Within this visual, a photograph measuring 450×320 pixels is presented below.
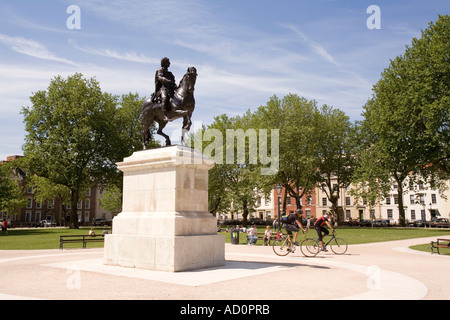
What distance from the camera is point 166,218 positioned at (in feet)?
37.6

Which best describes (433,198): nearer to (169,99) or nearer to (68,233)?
(68,233)

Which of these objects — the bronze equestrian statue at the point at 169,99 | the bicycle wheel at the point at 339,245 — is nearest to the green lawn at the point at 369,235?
the bicycle wheel at the point at 339,245

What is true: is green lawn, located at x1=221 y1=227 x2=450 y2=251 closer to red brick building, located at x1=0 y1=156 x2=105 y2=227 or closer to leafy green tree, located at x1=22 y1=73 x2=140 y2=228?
leafy green tree, located at x1=22 y1=73 x2=140 y2=228

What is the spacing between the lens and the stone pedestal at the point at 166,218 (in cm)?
1122

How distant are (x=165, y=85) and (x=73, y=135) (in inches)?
1475

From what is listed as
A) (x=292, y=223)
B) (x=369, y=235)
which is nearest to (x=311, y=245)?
(x=292, y=223)

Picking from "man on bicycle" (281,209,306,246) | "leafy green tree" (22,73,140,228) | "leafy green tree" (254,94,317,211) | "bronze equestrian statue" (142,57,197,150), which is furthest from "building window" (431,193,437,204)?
"bronze equestrian statue" (142,57,197,150)

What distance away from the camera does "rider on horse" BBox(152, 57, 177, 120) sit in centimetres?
1315

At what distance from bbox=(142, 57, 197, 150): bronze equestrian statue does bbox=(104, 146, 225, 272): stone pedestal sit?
1.26 meters

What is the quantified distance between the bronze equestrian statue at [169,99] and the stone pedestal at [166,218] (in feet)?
4.14

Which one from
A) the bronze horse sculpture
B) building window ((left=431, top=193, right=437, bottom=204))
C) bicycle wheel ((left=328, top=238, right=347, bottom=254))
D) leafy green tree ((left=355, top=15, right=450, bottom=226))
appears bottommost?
bicycle wheel ((left=328, top=238, right=347, bottom=254))

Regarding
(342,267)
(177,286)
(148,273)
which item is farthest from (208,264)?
(342,267)
